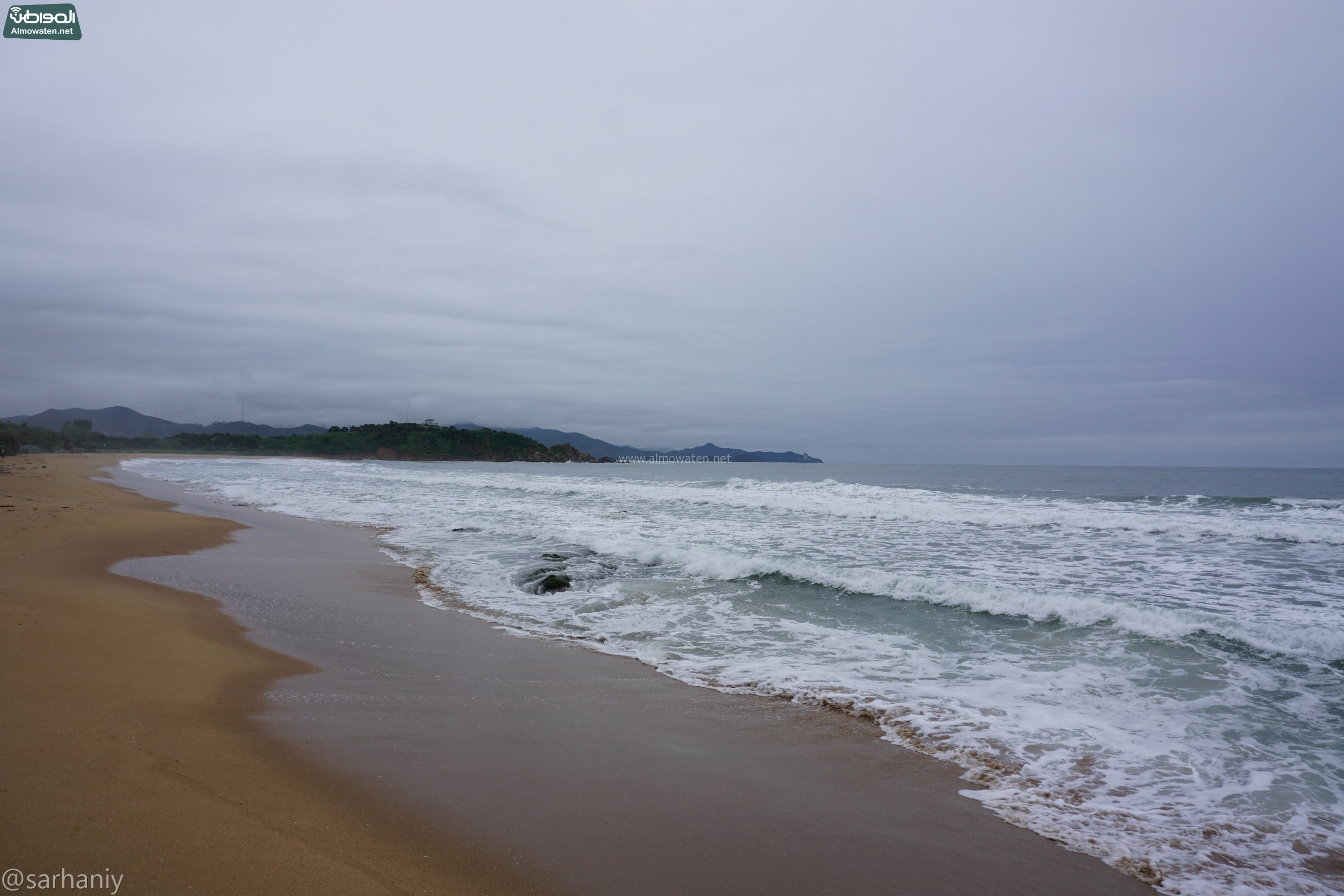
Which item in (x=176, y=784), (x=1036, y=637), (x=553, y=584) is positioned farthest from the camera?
(x=553, y=584)

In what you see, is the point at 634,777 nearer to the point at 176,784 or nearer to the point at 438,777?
the point at 438,777

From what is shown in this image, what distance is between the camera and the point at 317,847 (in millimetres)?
2592

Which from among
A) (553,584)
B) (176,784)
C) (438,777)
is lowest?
(553,584)

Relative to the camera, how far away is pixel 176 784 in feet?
9.49

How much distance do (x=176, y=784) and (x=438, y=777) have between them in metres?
1.14

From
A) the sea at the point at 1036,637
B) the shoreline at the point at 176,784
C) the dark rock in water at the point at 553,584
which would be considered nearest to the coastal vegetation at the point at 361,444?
the sea at the point at 1036,637

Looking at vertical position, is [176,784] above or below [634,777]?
above

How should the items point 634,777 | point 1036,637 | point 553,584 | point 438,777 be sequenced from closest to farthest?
point 438,777 < point 634,777 < point 1036,637 < point 553,584

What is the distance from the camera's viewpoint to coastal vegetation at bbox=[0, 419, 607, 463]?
299 ft

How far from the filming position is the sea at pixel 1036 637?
11.9ft

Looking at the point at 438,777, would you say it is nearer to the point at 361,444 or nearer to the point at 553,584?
the point at 553,584

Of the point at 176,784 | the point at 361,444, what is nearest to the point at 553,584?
the point at 176,784

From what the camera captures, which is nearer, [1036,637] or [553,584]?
[1036,637]

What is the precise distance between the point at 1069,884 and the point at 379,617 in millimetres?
6601
